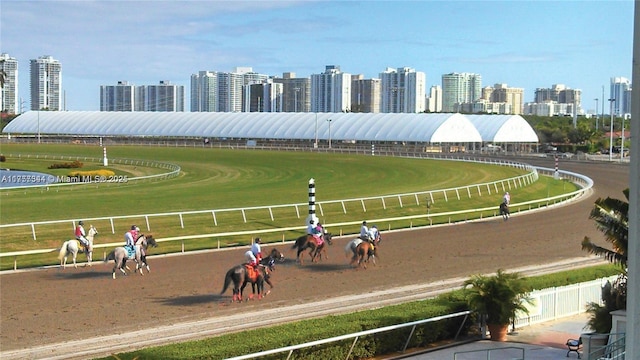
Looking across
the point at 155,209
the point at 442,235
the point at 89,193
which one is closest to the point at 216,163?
the point at 89,193

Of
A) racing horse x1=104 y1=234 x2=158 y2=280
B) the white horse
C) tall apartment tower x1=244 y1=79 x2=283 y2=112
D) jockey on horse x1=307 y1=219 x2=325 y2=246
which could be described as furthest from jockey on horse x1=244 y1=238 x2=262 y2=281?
tall apartment tower x1=244 y1=79 x2=283 y2=112

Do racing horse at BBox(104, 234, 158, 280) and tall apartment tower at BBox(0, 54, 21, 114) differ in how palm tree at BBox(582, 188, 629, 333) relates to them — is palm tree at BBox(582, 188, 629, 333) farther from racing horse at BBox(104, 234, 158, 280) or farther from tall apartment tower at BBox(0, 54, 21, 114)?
tall apartment tower at BBox(0, 54, 21, 114)

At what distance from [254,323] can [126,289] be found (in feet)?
12.3

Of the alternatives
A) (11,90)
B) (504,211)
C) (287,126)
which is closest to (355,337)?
(504,211)

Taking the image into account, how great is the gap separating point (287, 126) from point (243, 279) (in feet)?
259

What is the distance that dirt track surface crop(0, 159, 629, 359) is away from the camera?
13234 millimetres

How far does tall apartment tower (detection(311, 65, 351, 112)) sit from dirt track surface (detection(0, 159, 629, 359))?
16624 centimetres

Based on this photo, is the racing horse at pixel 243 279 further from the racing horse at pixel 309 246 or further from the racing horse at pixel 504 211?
the racing horse at pixel 504 211

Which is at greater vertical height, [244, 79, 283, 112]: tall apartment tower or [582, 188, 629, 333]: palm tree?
[244, 79, 283, 112]: tall apartment tower

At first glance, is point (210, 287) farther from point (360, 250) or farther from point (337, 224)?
point (337, 224)

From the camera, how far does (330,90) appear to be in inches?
7653

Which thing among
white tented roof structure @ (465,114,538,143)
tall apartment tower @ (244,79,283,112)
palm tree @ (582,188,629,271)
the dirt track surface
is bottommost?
the dirt track surface

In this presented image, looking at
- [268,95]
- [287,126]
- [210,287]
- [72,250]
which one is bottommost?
[210,287]

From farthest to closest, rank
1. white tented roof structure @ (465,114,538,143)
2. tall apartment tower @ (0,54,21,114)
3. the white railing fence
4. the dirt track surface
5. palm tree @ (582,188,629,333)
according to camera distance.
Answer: tall apartment tower @ (0,54,21,114)
white tented roof structure @ (465,114,538,143)
the white railing fence
the dirt track surface
palm tree @ (582,188,629,333)
